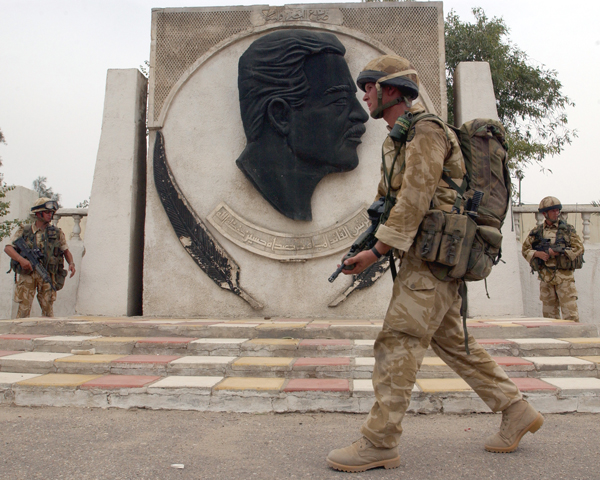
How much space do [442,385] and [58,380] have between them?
2.25 metres

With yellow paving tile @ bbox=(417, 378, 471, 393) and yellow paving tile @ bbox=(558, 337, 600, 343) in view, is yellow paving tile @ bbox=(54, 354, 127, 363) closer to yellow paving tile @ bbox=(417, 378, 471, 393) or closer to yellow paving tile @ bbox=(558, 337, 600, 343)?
yellow paving tile @ bbox=(417, 378, 471, 393)

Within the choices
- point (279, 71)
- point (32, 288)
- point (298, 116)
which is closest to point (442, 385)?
point (298, 116)

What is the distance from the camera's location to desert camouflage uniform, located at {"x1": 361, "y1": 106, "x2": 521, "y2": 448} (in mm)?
1993

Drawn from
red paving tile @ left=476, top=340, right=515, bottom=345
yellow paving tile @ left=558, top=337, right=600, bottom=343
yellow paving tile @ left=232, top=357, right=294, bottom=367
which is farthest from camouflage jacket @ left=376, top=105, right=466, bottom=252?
yellow paving tile @ left=558, top=337, right=600, bottom=343

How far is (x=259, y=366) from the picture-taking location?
3236 millimetres

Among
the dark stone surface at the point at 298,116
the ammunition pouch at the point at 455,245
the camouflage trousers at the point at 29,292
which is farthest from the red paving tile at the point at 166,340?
the camouflage trousers at the point at 29,292

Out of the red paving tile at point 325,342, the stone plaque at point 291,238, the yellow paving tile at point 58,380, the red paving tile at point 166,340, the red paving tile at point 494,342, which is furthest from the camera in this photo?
the stone plaque at point 291,238

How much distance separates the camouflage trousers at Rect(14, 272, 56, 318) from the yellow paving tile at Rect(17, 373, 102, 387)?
289cm

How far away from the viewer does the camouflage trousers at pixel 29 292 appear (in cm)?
585

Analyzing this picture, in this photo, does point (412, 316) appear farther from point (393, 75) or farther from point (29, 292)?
point (29, 292)

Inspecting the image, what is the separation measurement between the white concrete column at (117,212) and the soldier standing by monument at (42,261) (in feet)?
2.14

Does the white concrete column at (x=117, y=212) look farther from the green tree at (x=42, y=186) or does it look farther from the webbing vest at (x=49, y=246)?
the green tree at (x=42, y=186)

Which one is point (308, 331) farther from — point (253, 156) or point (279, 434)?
point (253, 156)

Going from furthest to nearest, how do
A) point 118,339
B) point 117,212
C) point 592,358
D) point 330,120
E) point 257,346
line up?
point 117,212 → point 330,120 → point 118,339 → point 257,346 → point 592,358
